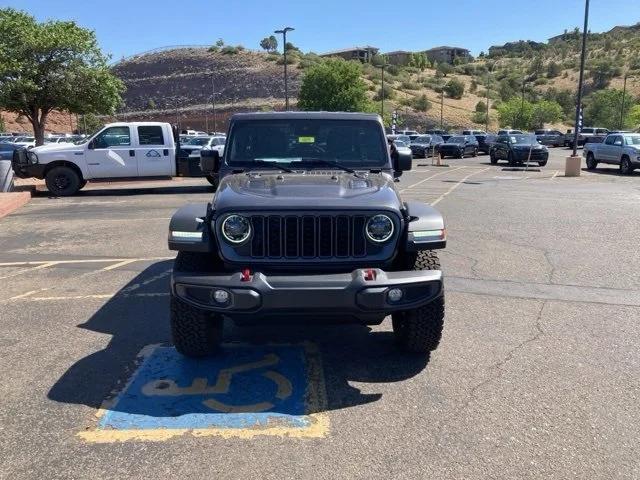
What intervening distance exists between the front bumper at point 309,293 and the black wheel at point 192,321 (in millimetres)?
312

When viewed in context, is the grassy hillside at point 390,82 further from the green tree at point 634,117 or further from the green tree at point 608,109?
the green tree at point 634,117

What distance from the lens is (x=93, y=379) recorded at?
4.35 m

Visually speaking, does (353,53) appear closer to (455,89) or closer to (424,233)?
(455,89)

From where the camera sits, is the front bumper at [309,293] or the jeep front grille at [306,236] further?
the jeep front grille at [306,236]

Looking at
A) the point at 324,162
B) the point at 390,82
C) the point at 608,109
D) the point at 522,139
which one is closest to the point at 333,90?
the point at 522,139

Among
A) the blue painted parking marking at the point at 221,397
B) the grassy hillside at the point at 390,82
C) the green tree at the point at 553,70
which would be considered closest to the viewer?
the blue painted parking marking at the point at 221,397

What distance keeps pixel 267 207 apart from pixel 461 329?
7.55ft

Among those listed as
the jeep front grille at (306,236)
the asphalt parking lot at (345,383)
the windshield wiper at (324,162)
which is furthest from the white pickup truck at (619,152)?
the jeep front grille at (306,236)

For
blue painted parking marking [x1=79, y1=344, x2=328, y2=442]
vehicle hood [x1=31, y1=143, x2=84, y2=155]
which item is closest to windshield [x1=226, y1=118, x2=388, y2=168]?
blue painted parking marking [x1=79, y1=344, x2=328, y2=442]

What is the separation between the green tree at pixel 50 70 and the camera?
25719 millimetres

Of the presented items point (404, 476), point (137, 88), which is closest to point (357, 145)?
point (404, 476)

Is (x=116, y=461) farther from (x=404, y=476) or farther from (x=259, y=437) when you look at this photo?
(x=404, y=476)

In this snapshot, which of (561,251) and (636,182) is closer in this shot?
(561,251)

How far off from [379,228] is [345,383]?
1100 mm
